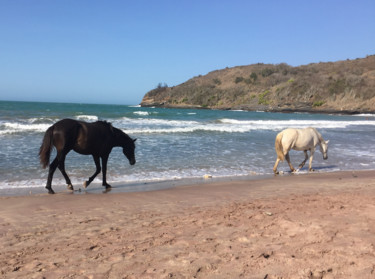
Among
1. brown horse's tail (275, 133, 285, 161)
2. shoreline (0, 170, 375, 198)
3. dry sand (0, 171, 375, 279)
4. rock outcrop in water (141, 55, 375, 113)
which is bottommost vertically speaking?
shoreline (0, 170, 375, 198)

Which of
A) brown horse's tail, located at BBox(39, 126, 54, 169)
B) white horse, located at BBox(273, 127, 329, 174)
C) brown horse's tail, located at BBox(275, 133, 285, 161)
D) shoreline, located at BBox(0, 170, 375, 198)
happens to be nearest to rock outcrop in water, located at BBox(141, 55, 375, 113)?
white horse, located at BBox(273, 127, 329, 174)

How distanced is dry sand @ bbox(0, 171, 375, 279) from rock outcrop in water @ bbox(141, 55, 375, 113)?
59.6m

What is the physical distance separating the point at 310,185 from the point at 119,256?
5.49 metres

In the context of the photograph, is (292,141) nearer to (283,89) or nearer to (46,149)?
(46,149)

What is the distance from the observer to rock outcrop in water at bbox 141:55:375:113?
65.7 metres

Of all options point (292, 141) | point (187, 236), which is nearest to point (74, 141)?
point (187, 236)

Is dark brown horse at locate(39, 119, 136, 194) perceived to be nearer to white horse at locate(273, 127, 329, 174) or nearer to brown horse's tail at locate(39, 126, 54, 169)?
brown horse's tail at locate(39, 126, 54, 169)

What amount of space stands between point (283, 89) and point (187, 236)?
76.1m

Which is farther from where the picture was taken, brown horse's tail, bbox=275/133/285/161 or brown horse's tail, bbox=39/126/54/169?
brown horse's tail, bbox=275/133/285/161

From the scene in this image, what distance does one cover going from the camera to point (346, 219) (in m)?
4.21

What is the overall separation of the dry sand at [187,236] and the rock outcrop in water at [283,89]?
59.6m

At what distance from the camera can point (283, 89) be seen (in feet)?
248

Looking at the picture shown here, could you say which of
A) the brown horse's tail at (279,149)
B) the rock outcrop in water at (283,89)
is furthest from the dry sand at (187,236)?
the rock outcrop in water at (283,89)

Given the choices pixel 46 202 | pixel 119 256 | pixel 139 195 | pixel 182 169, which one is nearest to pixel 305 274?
pixel 119 256
